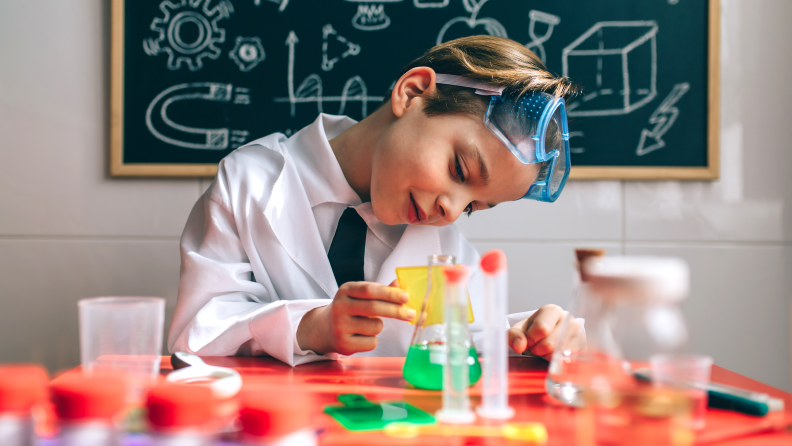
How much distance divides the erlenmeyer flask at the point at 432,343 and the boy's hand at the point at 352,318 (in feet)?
0.15

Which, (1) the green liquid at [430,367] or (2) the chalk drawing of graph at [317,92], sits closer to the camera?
(1) the green liquid at [430,367]

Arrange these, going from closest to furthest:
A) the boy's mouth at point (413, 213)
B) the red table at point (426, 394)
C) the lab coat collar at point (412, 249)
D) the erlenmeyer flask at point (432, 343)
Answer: the red table at point (426, 394), the erlenmeyer flask at point (432, 343), the boy's mouth at point (413, 213), the lab coat collar at point (412, 249)

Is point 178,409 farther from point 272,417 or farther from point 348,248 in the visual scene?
point 348,248

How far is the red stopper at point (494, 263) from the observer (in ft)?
1.74

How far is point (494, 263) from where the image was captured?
53cm

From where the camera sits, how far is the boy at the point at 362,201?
868mm

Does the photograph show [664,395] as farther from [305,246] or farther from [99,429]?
[305,246]

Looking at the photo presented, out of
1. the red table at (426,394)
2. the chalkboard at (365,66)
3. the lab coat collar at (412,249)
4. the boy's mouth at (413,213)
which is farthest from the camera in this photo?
the chalkboard at (365,66)

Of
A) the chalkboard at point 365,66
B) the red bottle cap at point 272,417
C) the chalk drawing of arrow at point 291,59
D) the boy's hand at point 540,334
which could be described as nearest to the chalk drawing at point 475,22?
the chalkboard at point 365,66

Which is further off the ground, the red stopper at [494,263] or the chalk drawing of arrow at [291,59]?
the chalk drawing of arrow at [291,59]

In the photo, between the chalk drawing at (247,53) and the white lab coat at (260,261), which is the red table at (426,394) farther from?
the chalk drawing at (247,53)

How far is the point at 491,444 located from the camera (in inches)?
19.0

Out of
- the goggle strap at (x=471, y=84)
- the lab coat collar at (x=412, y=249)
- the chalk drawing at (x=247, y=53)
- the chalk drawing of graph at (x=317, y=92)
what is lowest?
the lab coat collar at (x=412, y=249)

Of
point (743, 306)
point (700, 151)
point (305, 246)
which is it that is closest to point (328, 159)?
point (305, 246)
